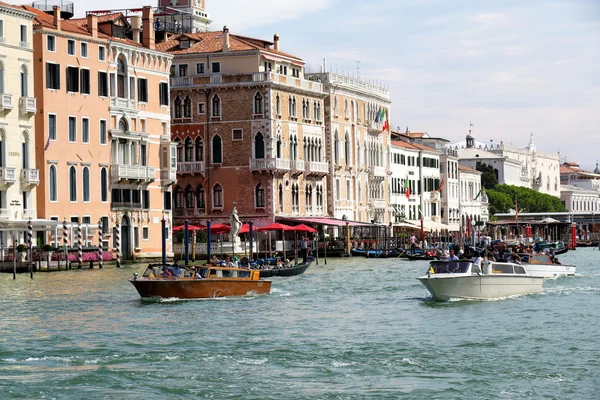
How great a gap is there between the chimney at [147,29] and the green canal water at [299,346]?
27.1 metres

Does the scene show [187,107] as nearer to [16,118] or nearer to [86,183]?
[86,183]

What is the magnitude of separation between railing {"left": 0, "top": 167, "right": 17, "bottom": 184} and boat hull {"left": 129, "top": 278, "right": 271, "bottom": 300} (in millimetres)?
19285

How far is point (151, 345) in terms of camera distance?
29.0 m

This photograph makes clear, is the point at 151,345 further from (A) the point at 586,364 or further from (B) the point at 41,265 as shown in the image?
(B) the point at 41,265

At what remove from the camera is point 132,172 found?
6619cm

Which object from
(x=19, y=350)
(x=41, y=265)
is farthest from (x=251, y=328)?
(x=41, y=265)

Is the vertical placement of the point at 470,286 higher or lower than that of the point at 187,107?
lower

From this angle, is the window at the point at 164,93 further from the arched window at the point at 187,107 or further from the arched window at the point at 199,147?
the arched window at the point at 199,147

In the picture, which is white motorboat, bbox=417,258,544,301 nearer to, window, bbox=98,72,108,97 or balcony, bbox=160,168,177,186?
window, bbox=98,72,108,97

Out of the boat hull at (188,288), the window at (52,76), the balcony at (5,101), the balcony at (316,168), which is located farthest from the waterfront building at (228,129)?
the boat hull at (188,288)

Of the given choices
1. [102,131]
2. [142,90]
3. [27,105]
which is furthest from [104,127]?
[27,105]

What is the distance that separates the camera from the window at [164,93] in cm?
6912

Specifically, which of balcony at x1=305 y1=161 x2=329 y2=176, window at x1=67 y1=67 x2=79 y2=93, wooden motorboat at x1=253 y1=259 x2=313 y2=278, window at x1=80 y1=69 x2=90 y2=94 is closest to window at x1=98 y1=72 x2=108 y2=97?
window at x1=80 y1=69 x2=90 y2=94

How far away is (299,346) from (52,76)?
34507 mm
